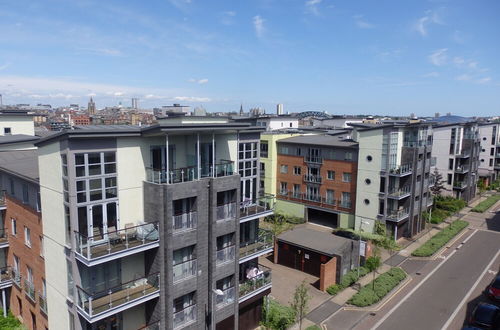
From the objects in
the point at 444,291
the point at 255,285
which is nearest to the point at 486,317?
the point at 444,291

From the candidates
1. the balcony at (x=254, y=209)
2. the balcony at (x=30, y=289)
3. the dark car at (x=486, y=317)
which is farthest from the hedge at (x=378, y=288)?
the balcony at (x=30, y=289)

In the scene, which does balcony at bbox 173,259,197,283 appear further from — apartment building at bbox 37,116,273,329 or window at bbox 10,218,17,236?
window at bbox 10,218,17,236

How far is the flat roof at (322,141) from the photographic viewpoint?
148 feet

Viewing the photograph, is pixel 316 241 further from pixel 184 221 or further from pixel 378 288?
pixel 184 221

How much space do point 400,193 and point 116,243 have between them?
33.7m

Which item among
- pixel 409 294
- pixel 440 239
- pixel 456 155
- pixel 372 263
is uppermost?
pixel 456 155

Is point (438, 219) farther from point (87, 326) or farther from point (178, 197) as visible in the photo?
point (87, 326)

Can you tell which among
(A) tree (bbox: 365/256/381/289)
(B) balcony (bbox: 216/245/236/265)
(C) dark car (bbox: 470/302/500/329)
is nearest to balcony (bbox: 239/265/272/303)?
(B) balcony (bbox: 216/245/236/265)

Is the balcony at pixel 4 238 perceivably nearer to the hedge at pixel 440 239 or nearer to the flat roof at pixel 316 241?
the flat roof at pixel 316 241

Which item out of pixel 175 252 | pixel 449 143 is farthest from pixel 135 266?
pixel 449 143

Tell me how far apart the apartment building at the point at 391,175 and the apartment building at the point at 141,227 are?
78.6 ft

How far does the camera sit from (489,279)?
107 feet

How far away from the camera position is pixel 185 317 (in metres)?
20.0

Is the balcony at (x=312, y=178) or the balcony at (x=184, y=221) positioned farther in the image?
the balcony at (x=312, y=178)
